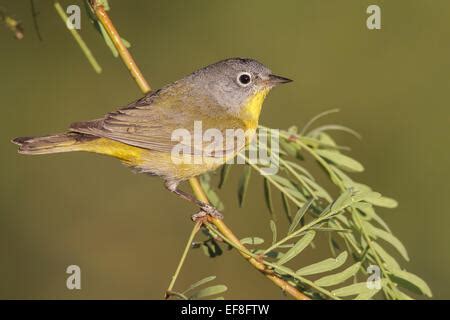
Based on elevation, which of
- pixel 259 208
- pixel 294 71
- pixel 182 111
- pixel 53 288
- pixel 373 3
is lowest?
pixel 53 288

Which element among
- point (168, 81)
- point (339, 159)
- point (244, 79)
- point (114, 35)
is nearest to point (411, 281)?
point (339, 159)

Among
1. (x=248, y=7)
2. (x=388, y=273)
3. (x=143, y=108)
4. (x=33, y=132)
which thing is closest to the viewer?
(x=388, y=273)

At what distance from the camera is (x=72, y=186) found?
4.76m

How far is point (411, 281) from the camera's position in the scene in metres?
2.58

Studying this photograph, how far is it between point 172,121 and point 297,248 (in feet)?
4.76

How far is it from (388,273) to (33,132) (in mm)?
2926

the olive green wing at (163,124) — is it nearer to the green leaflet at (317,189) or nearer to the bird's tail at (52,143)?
the bird's tail at (52,143)

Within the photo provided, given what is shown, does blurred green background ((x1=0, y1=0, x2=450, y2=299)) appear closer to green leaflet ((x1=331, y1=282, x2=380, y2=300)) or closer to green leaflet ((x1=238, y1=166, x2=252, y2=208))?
green leaflet ((x1=238, y1=166, x2=252, y2=208))

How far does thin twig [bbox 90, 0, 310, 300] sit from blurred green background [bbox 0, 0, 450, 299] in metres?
1.76

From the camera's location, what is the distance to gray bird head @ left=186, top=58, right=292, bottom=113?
389 cm

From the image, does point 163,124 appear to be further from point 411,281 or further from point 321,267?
point 411,281

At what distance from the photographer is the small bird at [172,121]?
3.37 m
